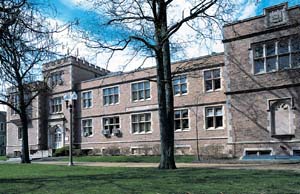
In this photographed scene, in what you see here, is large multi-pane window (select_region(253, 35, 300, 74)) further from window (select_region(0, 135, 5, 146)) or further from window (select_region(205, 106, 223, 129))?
window (select_region(0, 135, 5, 146))

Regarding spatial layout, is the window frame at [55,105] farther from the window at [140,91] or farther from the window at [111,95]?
the window at [140,91]

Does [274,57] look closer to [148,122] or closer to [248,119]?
[248,119]

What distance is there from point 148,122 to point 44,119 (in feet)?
48.2

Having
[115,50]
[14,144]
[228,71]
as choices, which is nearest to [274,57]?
[228,71]

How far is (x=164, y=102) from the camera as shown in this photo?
50.7 feet

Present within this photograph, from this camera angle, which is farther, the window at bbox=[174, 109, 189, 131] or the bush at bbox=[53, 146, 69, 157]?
the bush at bbox=[53, 146, 69, 157]

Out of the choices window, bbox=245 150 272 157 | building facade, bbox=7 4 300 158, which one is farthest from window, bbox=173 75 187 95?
window, bbox=245 150 272 157

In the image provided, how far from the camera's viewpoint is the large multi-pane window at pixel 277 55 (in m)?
21.6

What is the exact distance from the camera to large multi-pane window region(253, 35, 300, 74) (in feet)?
70.8

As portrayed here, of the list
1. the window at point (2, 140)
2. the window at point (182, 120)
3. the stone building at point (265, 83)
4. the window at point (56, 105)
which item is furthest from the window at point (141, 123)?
the window at point (2, 140)

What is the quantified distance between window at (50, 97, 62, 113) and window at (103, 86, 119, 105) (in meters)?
6.68

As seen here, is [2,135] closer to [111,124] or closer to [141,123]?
[111,124]

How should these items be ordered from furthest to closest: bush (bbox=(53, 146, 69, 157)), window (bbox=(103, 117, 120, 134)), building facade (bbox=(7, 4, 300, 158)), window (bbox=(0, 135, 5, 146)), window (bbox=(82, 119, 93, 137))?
window (bbox=(0, 135, 5, 146)) < window (bbox=(82, 119, 93, 137)) < bush (bbox=(53, 146, 69, 157)) < window (bbox=(103, 117, 120, 134)) < building facade (bbox=(7, 4, 300, 158))

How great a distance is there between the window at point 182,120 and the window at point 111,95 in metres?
7.12
